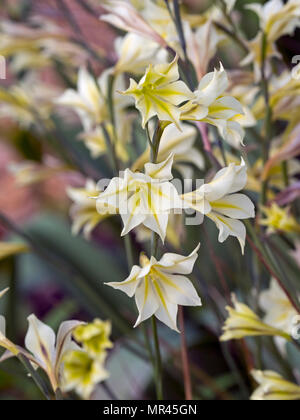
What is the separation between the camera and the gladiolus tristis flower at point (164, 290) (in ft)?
0.64

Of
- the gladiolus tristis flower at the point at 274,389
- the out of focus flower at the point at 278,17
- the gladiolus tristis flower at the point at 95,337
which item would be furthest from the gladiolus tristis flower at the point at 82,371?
the out of focus flower at the point at 278,17

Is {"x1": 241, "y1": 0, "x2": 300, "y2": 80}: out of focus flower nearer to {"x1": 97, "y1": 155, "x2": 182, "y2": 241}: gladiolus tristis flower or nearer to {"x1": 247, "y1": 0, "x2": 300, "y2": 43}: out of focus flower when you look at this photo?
{"x1": 247, "y1": 0, "x2": 300, "y2": 43}: out of focus flower

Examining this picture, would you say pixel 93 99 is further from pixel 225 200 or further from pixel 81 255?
pixel 81 255

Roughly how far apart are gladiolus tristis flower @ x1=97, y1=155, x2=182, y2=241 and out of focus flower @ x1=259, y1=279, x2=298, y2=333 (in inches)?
5.8

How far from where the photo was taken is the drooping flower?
221mm

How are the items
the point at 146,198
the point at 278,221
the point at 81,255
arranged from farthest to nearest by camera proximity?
the point at 81,255, the point at 278,221, the point at 146,198

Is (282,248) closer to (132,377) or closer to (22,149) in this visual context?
(132,377)

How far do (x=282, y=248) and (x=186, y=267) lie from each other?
0.62 feet

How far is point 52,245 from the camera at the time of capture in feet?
2.05

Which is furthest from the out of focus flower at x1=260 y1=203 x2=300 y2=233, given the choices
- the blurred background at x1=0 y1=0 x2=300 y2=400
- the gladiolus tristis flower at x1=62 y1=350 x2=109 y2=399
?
the gladiolus tristis flower at x1=62 y1=350 x2=109 y2=399

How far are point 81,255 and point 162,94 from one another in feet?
1.50

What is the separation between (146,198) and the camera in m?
0.19

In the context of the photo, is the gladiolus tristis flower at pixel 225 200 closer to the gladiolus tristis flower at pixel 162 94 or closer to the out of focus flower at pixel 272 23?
the gladiolus tristis flower at pixel 162 94

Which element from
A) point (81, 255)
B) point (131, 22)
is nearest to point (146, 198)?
point (131, 22)
